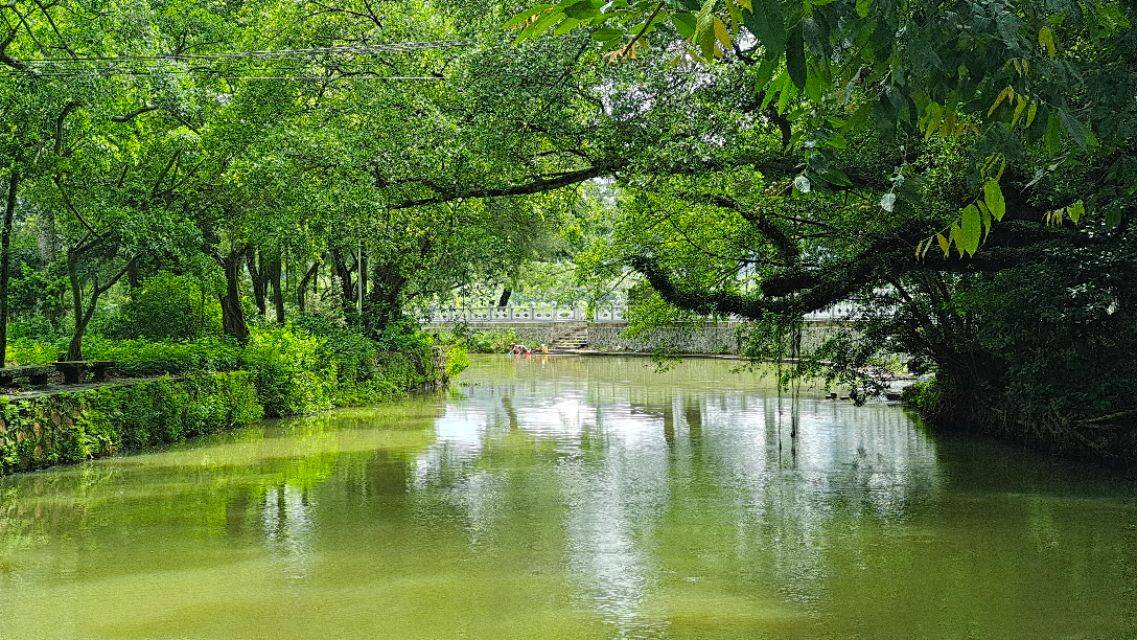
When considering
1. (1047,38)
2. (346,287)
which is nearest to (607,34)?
(1047,38)

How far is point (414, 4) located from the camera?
17.5m

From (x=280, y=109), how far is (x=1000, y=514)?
12596 mm

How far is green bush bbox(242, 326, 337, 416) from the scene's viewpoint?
18.1 meters

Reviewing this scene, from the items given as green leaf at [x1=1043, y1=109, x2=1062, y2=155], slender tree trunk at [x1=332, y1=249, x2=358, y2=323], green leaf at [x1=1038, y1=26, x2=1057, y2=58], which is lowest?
green leaf at [x1=1043, y1=109, x2=1062, y2=155]

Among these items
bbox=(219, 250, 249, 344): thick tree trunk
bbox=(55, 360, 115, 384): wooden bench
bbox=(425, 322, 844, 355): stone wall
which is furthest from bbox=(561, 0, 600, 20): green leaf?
bbox=(425, 322, 844, 355): stone wall

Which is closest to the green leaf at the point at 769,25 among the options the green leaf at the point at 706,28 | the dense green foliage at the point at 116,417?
the green leaf at the point at 706,28

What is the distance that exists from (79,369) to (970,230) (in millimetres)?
13957

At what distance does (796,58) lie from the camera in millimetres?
2057

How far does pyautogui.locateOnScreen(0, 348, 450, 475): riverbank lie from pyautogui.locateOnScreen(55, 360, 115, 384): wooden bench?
0.34m

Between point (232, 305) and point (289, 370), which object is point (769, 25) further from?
point (232, 305)

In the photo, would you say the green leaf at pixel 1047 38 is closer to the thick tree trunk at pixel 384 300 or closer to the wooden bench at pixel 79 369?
the wooden bench at pixel 79 369

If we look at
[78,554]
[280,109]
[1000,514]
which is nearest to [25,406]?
[78,554]

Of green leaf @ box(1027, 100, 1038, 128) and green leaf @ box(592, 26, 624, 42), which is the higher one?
green leaf @ box(592, 26, 624, 42)

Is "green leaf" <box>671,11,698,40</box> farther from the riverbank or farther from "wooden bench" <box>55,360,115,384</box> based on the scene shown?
"wooden bench" <box>55,360,115,384</box>
